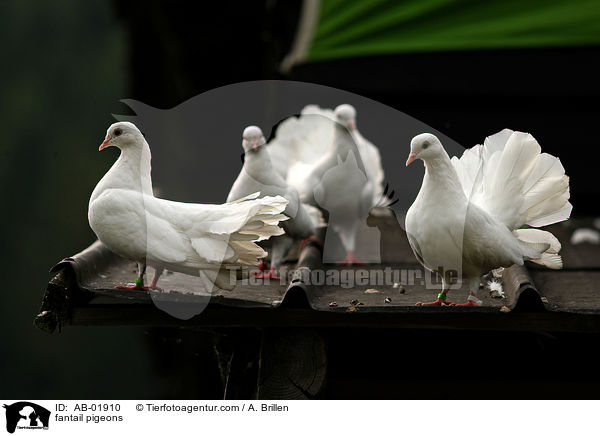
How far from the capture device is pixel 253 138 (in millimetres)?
3984

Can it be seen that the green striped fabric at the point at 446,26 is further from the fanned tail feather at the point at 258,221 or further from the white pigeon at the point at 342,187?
the fanned tail feather at the point at 258,221

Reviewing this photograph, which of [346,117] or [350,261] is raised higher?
[346,117]

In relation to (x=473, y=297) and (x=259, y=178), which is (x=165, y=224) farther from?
(x=473, y=297)

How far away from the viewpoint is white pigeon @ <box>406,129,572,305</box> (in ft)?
10.7

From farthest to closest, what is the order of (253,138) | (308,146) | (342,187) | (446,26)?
1. (446,26)
2. (308,146)
3. (342,187)
4. (253,138)

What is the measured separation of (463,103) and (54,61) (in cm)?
416

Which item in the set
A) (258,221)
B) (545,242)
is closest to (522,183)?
(545,242)

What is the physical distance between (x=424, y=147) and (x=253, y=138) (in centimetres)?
108

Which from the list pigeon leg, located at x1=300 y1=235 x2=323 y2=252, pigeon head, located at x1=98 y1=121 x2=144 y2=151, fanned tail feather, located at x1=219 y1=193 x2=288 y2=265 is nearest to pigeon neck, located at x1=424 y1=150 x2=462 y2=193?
fanned tail feather, located at x1=219 y1=193 x2=288 y2=265

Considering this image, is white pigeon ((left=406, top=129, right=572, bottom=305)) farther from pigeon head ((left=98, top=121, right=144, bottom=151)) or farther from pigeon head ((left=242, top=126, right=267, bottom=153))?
pigeon head ((left=98, top=121, right=144, bottom=151))

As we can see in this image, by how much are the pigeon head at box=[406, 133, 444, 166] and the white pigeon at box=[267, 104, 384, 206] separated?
6.17ft
